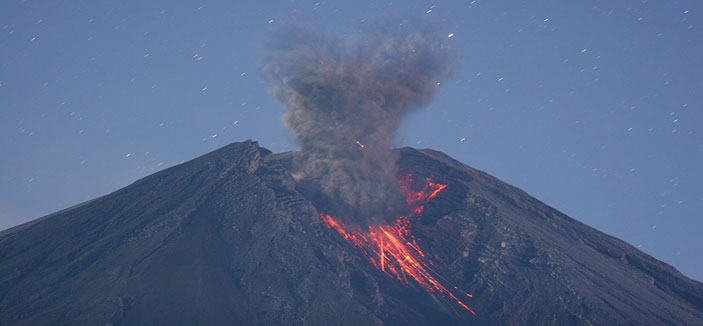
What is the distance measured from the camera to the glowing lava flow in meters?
68.5

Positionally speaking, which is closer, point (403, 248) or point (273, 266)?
point (273, 266)

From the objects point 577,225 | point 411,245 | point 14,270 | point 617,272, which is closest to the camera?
point 14,270

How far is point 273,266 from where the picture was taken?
199 feet

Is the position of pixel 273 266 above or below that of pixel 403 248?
below

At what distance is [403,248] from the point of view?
74.9 metres

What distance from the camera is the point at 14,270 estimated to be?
192ft

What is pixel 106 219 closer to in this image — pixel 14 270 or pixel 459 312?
pixel 14 270

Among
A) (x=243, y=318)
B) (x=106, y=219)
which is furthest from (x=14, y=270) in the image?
(x=243, y=318)

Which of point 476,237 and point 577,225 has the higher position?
point 577,225

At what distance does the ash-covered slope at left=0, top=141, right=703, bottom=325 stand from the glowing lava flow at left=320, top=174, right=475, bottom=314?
128cm

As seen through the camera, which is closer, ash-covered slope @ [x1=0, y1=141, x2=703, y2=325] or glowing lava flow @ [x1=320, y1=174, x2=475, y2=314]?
ash-covered slope @ [x1=0, y1=141, x2=703, y2=325]

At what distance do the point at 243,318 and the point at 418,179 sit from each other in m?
35.7

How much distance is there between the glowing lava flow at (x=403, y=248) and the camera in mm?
68500

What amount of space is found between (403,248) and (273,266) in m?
18.4
